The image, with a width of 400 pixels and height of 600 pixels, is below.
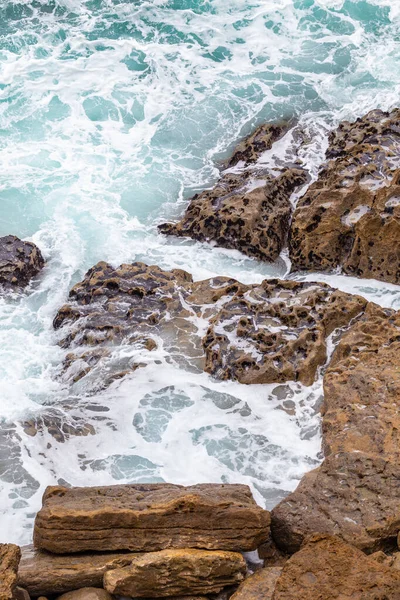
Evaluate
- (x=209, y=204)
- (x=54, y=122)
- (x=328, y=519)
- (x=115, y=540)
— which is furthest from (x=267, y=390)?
(x=54, y=122)

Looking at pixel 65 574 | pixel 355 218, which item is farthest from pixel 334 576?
pixel 355 218

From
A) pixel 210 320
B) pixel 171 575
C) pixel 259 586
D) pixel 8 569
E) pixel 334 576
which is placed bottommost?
pixel 210 320

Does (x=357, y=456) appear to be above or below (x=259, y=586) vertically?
below

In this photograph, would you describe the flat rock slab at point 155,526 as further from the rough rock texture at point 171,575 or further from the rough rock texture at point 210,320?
the rough rock texture at point 210,320

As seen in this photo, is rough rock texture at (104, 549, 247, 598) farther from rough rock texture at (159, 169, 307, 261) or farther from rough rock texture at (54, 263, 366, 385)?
rough rock texture at (159, 169, 307, 261)

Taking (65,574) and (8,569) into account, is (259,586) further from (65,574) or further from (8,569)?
(8,569)

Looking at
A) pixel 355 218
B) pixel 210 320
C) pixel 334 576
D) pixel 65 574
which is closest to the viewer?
pixel 334 576

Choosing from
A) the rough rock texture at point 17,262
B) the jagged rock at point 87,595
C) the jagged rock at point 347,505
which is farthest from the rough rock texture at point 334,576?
the rough rock texture at point 17,262
